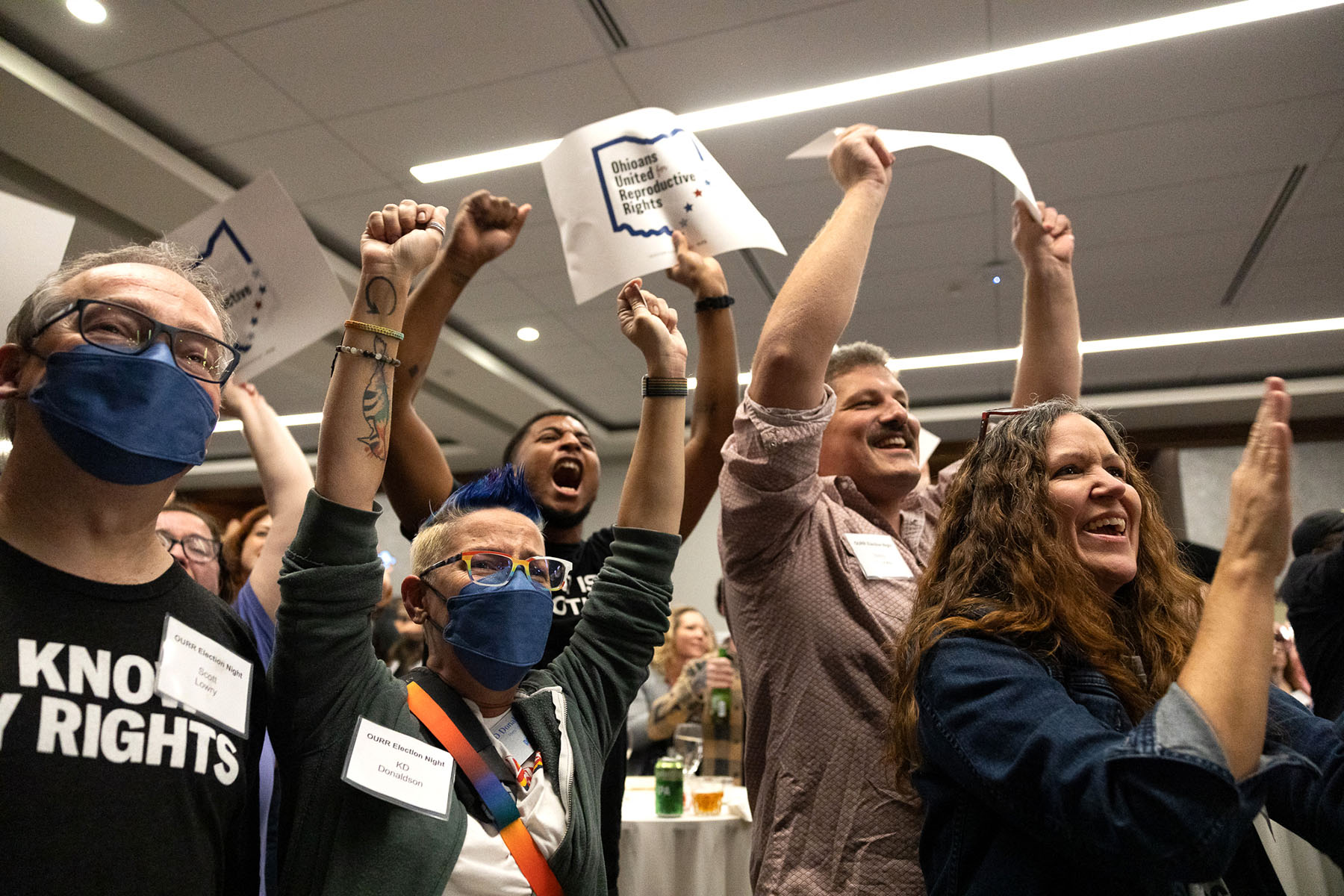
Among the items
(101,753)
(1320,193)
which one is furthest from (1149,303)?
(101,753)

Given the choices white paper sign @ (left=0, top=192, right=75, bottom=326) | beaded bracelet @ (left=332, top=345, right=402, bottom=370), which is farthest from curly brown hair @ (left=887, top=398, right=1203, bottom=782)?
white paper sign @ (left=0, top=192, right=75, bottom=326)

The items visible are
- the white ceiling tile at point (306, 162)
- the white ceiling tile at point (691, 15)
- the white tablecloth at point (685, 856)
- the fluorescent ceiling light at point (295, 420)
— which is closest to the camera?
the white tablecloth at point (685, 856)

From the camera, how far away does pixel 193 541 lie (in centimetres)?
206

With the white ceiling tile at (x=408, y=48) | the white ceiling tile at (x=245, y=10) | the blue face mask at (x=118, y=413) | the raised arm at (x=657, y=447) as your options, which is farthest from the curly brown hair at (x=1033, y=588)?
the white ceiling tile at (x=245, y=10)

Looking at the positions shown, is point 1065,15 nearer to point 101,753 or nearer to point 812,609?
point 812,609

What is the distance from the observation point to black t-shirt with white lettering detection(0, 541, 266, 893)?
30.5 inches

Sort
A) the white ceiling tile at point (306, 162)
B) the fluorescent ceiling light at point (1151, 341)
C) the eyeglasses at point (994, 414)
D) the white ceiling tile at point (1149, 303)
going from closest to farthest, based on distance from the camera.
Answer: the eyeglasses at point (994, 414)
the white ceiling tile at point (306, 162)
the white ceiling tile at point (1149, 303)
the fluorescent ceiling light at point (1151, 341)

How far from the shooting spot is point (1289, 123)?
3844mm

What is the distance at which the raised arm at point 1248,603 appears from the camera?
913 millimetres

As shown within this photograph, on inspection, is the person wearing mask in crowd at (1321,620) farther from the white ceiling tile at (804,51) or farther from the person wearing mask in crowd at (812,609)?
the white ceiling tile at (804,51)

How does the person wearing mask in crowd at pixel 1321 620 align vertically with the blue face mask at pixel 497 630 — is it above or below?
above

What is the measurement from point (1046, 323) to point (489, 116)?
2646 millimetres

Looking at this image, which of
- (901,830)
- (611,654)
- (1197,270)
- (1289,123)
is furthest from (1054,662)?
(1197,270)

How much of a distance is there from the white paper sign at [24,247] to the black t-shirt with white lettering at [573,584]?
99 cm
